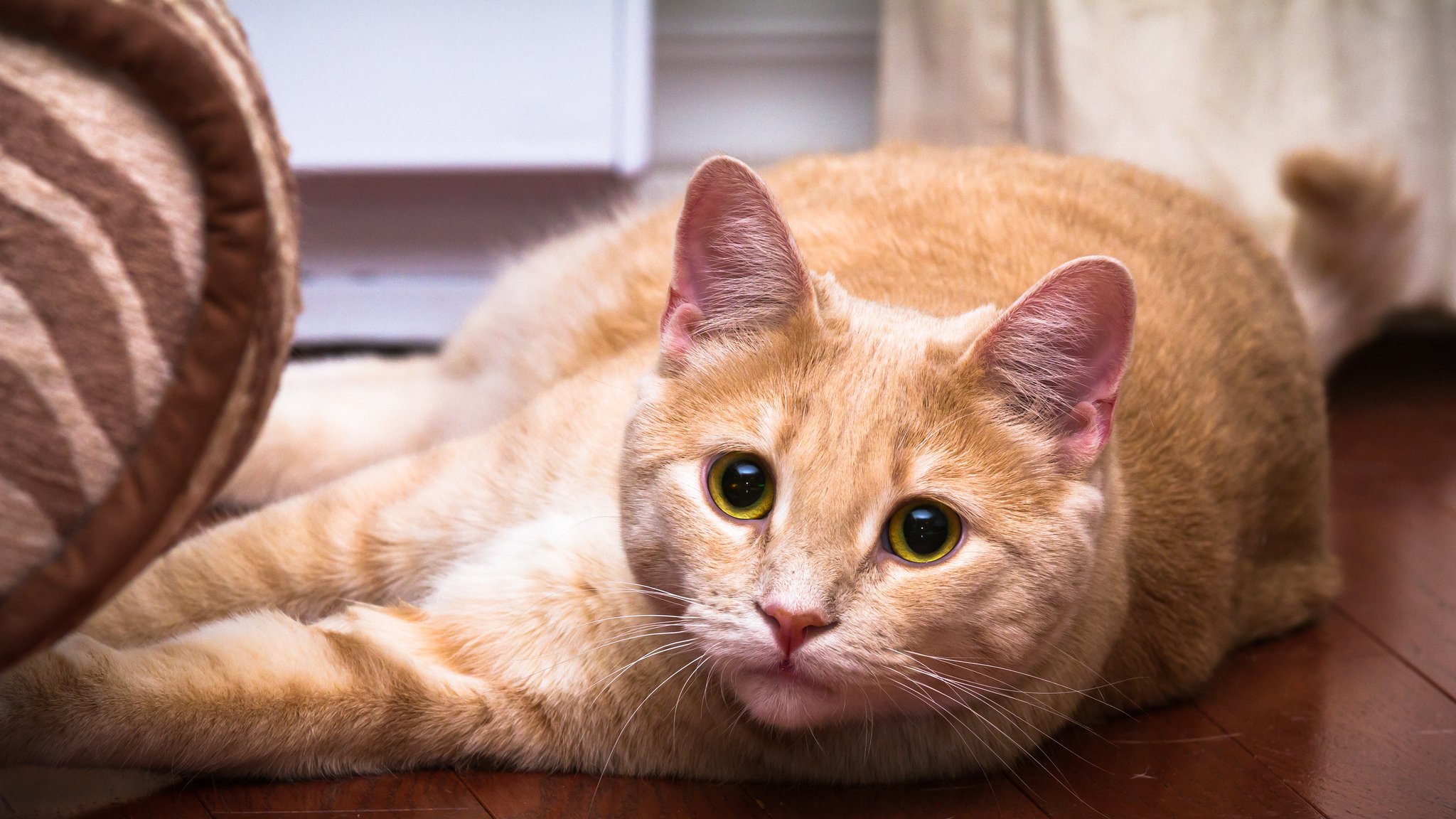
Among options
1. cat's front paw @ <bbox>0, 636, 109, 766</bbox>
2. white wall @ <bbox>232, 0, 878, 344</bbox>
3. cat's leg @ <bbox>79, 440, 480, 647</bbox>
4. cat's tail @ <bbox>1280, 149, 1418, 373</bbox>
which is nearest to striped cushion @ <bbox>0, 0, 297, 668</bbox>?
cat's front paw @ <bbox>0, 636, 109, 766</bbox>

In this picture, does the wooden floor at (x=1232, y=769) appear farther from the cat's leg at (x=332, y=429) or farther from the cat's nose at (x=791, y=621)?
the cat's leg at (x=332, y=429)

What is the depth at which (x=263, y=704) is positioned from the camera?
123 cm

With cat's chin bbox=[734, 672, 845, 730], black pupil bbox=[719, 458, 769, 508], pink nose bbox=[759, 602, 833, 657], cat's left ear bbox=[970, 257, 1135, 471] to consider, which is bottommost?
cat's chin bbox=[734, 672, 845, 730]

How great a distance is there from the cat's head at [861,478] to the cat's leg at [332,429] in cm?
92

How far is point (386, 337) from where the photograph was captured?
270 cm

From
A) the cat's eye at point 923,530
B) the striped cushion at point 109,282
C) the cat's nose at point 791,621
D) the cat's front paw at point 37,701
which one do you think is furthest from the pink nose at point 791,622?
the cat's front paw at point 37,701

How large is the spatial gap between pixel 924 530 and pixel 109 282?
0.70 meters

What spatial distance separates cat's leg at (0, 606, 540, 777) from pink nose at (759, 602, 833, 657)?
37cm

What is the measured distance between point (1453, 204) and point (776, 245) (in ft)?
7.20

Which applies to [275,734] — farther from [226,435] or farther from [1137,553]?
[1137,553]

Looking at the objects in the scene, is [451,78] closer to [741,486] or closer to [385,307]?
[385,307]

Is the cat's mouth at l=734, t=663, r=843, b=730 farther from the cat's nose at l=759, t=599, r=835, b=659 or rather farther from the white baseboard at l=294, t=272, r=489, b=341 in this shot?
the white baseboard at l=294, t=272, r=489, b=341

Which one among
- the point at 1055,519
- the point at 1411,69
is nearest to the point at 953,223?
the point at 1055,519

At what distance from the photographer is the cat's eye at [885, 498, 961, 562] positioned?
1137 mm
